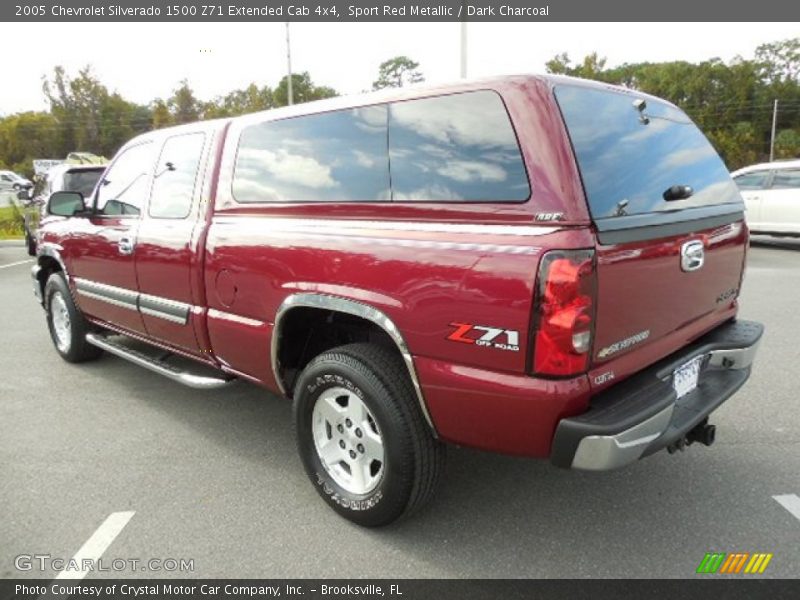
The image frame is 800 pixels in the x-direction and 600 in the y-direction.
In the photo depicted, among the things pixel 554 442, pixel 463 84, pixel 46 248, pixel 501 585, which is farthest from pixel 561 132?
pixel 46 248

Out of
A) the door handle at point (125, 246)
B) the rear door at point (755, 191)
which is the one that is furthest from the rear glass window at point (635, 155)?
the rear door at point (755, 191)

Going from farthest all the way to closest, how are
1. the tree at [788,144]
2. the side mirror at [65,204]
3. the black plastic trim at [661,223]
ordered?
1. the tree at [788,144]
2. the side mirror at [65,204]
3. the black plastic trim at [661,223]

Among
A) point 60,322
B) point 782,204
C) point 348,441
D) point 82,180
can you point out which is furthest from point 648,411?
point 782,204

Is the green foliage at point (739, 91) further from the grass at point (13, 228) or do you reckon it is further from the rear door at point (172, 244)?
the rear door at point (172, 244)

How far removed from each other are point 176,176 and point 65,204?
135 cm

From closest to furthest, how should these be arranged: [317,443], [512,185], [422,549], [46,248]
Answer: [512,185] → [422,549] → [317,443] → [46,248]

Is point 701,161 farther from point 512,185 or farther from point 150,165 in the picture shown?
point 150,165

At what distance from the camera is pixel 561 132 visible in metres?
2.16

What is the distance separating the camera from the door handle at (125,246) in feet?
13.0

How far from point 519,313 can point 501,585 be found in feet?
3.75

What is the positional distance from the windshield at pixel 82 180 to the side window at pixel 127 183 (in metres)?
5.73

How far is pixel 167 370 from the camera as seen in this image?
3785 millimetres

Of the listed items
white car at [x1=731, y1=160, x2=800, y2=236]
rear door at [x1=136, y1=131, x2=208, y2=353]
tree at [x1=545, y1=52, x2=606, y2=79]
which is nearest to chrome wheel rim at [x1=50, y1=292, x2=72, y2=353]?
rear door at [x1=136, y1=131, x2=208, y2=353]

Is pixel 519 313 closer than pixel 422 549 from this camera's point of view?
Yes
